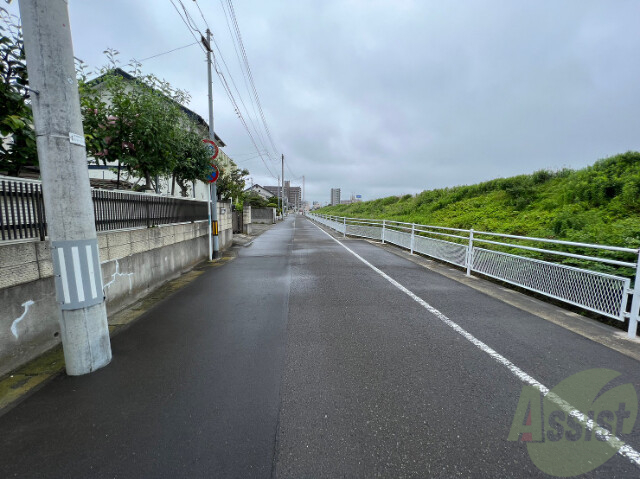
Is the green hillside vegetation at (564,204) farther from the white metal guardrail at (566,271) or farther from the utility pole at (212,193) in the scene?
the utility pole at (212,193)

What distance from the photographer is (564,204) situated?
34.7 ft

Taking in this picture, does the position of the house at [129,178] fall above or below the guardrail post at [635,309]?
above

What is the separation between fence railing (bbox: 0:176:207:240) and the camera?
2.93m

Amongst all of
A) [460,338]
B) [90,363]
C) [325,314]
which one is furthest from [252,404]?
[460,338]

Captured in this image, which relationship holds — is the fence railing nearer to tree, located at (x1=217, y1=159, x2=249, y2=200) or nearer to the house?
the house

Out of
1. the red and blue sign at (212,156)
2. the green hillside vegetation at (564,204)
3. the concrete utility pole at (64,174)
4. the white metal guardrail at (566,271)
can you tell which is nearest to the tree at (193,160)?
the red and blue sign at (212,156)

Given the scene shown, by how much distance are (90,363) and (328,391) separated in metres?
2.32

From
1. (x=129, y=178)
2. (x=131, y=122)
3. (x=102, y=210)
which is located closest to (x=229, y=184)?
(x=129, y=178)

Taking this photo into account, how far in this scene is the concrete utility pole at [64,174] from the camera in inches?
95.7

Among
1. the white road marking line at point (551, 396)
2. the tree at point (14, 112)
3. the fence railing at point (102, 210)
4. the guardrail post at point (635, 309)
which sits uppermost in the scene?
the tree at point (14, 112)

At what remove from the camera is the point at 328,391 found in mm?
2514

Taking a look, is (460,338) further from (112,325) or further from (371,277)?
(112,325)

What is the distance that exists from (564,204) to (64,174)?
549 inches

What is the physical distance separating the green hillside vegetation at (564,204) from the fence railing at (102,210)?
8.06 metres
